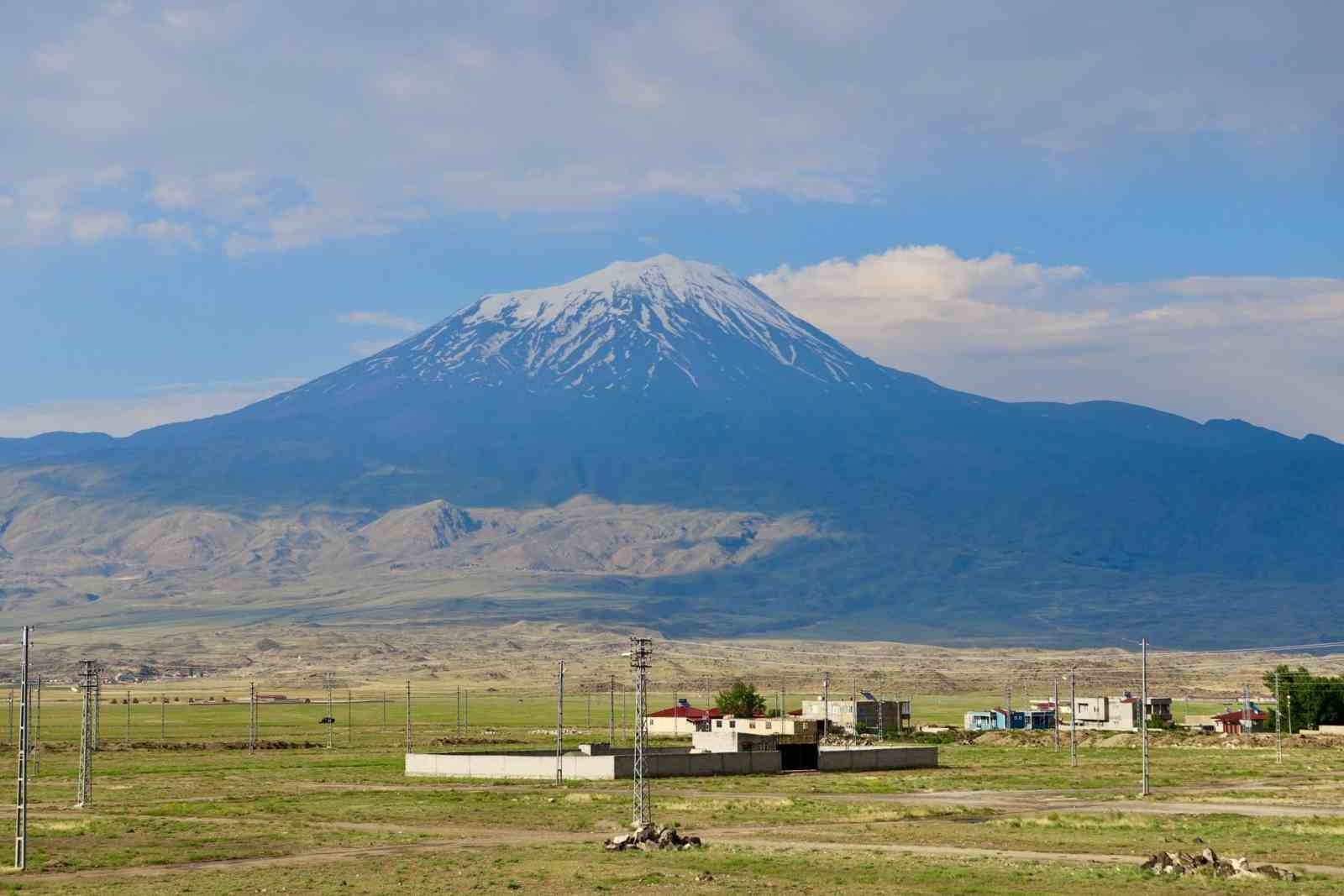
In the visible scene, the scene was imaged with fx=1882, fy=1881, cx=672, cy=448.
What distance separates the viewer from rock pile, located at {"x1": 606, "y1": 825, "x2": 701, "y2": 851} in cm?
5566

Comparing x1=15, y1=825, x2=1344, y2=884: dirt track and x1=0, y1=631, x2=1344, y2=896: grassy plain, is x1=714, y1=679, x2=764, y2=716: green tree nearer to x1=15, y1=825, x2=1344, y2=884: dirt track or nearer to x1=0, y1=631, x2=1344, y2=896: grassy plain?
x1=0, y1=631, x2=1344, y2=896: grassy plain

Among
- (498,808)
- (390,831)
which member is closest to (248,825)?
(390,831)

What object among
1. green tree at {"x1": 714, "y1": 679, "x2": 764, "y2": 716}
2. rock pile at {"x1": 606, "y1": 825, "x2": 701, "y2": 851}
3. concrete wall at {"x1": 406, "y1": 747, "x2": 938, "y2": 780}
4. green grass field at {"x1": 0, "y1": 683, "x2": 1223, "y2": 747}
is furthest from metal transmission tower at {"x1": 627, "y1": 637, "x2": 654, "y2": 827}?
green tree at {"x1": 714, "y1": 679, "x2": 764, "y2": 716}

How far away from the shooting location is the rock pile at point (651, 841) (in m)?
55.7

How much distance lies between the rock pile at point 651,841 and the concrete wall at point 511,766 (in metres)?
34.5

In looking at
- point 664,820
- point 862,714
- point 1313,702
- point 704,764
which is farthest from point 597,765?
point 1313,702

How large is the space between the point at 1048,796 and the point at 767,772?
21796mm

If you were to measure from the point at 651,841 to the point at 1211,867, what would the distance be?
16.3 m

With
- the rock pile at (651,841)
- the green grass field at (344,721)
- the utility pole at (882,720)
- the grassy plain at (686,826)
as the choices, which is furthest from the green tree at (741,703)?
the rock pile at (651,841)

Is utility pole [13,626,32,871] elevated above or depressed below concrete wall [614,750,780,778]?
above

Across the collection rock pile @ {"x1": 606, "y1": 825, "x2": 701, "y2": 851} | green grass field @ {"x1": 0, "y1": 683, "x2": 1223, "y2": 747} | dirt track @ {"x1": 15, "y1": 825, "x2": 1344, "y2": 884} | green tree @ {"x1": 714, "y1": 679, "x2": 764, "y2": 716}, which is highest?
green tree @ {"x1": 714, "y1": 679, "x2": 764, "y2": 716}

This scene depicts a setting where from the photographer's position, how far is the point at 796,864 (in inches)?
2050

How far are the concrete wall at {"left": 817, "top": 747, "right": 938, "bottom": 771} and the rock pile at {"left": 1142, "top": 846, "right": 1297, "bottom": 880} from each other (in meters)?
51.0

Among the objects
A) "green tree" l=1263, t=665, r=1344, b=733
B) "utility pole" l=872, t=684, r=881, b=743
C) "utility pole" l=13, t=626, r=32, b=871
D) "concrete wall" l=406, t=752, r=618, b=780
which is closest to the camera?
"utility pole" l=13, t=626, r=32, b=871
